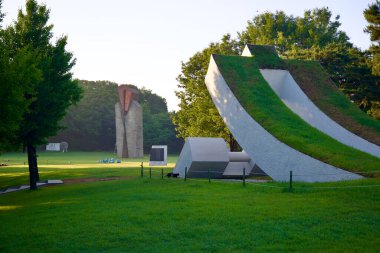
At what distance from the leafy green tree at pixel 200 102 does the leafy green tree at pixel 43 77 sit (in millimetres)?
15578

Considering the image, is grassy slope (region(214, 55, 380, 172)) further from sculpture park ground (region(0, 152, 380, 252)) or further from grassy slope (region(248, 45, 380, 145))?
sculpture park ground (region(0, 152, 380, 252))

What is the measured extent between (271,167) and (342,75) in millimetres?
25805

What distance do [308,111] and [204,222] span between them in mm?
18467

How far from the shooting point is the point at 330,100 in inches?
1188

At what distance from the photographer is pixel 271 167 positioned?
22.8m

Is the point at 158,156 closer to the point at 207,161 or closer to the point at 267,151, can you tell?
the point at 207,161

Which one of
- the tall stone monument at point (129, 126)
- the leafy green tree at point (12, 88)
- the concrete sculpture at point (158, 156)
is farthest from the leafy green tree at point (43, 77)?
the tall stone monument at point (129, 126)

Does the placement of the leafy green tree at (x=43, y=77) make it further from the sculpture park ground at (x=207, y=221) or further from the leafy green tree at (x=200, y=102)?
the leafy green tree at (x=200, y=102)

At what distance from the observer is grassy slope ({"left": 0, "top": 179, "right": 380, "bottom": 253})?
10883 mm

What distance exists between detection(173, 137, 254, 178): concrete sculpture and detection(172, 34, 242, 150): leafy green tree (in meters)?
12.2

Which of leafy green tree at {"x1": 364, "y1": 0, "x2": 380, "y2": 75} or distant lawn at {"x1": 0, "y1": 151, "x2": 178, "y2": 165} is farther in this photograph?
distant lawn at {"x1": 0, "y1": 151, "x2": 178, "y2": 165}

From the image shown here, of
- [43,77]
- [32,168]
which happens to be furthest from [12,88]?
[32,168]

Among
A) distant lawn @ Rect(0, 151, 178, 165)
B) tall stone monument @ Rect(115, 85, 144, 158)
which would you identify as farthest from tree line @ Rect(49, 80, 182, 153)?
tall stone monument @ Rect(115, 85, 144, 158)

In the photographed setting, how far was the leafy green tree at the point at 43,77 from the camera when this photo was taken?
27516 millimetres
